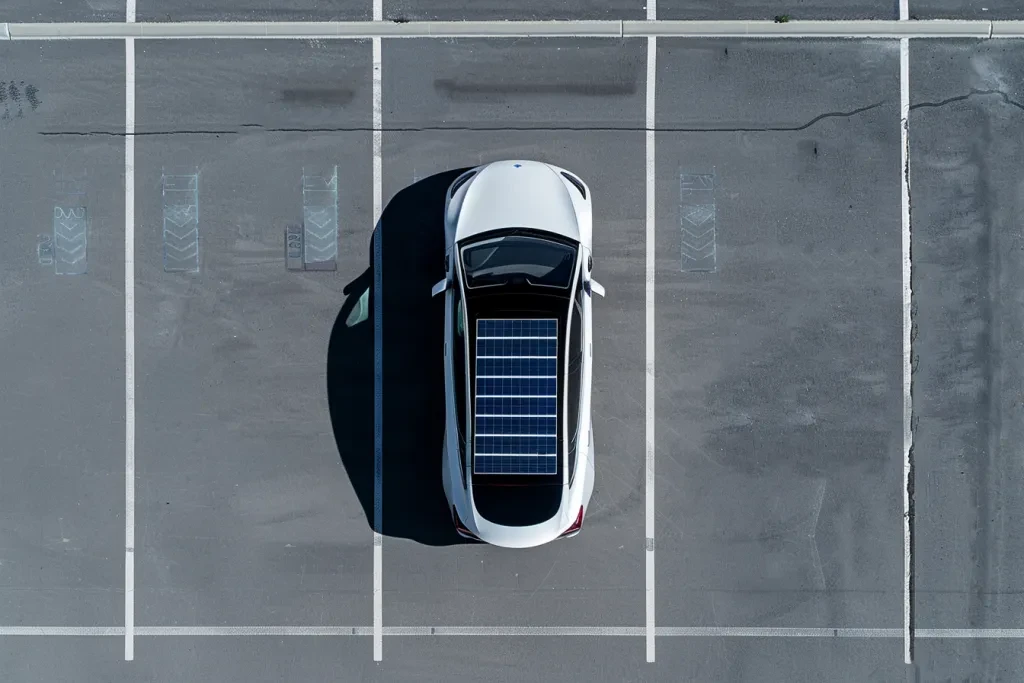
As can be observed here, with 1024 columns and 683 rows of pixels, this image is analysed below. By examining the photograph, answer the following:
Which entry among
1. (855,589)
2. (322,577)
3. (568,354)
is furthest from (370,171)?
(855,589)

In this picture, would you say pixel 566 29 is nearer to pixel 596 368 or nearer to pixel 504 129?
pixel 504 129

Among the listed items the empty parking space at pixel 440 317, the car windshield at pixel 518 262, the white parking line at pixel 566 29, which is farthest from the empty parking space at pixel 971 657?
the white parking line at pixel 566 29

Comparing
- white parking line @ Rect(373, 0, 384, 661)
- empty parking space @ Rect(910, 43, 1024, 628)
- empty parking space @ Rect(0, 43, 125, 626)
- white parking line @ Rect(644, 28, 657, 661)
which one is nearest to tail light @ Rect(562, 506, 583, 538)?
white parking line @ Rect(644, 28, 657, 661)

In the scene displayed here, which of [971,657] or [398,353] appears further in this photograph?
[398,353]

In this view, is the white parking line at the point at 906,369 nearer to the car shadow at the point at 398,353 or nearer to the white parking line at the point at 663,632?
the white parking line at the point at 663,632

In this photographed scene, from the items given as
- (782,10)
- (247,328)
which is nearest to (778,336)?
(782,10)

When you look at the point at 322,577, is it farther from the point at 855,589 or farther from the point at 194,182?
the point at 855,589
